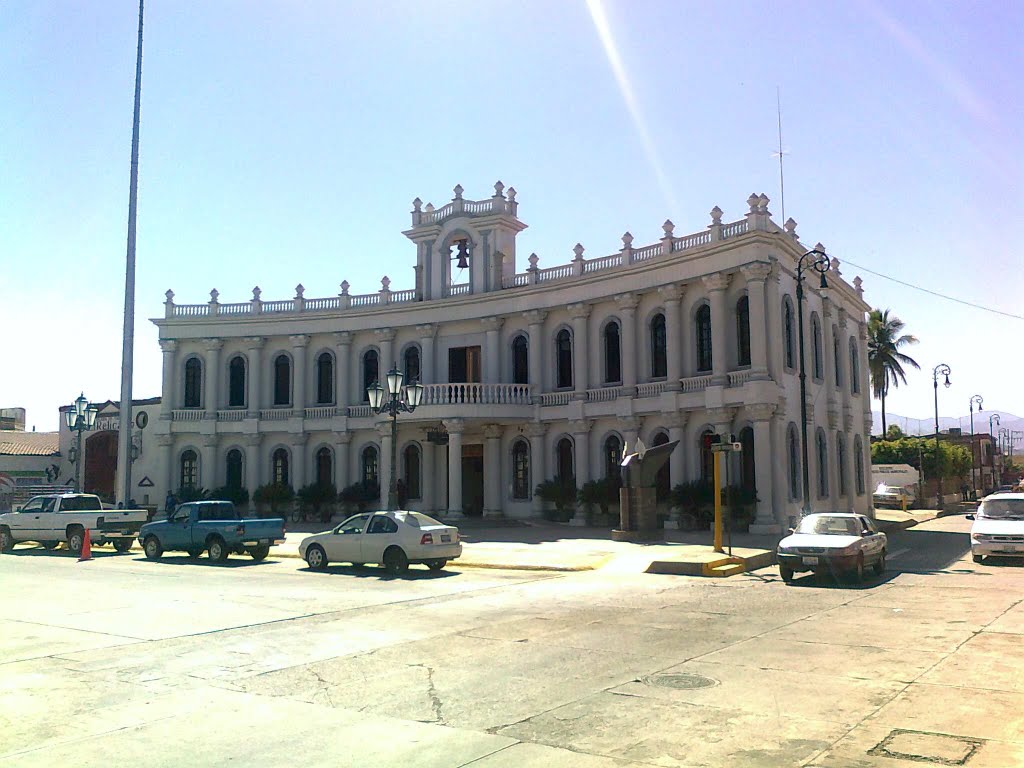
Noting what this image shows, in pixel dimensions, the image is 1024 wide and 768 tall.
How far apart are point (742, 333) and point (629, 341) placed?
469 cm

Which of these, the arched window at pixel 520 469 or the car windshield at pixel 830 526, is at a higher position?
the arched window at pixel 520 469

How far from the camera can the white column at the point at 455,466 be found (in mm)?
37344

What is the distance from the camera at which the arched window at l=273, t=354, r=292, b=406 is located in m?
45.0

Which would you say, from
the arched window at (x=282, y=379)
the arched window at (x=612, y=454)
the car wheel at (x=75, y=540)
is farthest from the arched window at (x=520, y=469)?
the car wheel at (x=75, y=540)

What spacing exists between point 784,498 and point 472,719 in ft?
81.5

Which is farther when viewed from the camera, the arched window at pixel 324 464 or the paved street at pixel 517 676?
the arched window at pixel 324 464

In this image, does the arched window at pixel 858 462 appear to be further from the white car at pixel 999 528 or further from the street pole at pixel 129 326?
the street pole at pixel 129 326

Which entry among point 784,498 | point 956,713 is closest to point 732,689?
point 956,713

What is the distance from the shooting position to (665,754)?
673 cm

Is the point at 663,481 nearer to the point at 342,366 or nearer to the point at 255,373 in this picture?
the point at 342,366

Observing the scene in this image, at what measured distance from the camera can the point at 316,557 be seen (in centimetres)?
2198

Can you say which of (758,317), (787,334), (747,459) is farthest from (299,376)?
(787,334)

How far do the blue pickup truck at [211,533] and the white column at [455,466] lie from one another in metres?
12.5

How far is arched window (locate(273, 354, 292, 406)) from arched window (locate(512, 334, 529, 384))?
12.1 m
